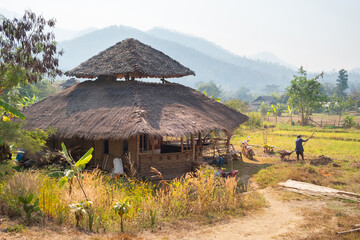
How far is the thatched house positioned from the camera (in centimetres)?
1099

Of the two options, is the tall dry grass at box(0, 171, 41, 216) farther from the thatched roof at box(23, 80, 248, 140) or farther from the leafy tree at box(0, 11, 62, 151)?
the thatched roof at box(23, 80, 248, 140)

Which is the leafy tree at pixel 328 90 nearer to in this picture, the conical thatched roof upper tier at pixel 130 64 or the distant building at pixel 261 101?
the distant building at pixel 261 101

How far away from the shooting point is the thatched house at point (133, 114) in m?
11.0

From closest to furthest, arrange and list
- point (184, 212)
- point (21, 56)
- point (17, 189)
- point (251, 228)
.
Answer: point (17, 189)
point (251, 228)
point (184, 212)
point (21, 56)

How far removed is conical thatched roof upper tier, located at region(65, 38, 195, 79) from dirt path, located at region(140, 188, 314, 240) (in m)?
7.75

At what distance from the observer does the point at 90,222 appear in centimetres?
620

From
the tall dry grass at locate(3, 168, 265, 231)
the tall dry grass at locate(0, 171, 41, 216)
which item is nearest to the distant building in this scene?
the tall dry grass at locate(3, 168, 265, 231)

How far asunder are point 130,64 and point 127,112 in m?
3.12

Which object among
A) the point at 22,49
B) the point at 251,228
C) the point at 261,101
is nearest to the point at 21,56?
the point at 22,49

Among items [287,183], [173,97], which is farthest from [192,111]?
[287,183]

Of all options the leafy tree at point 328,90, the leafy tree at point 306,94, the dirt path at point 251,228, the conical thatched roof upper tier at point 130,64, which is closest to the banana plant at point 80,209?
the dirt path at point 251,228

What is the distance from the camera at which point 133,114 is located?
1078 cm

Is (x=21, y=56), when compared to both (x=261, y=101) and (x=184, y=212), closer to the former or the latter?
(x=184, y=212)

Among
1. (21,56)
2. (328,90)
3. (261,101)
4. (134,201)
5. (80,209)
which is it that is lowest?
(134,201)
